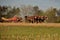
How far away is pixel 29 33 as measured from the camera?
2.14 m

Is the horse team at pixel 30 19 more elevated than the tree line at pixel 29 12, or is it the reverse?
the tree line at pixel 29 12

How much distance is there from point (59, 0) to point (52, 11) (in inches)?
6.5

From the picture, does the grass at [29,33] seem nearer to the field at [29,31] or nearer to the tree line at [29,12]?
the field at [29,31]

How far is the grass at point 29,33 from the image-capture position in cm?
211

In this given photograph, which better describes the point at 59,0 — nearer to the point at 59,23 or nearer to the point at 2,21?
the point at 59,23

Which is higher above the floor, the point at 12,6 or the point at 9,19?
the point at 12,6

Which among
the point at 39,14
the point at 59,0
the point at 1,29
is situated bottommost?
the point at 1,29

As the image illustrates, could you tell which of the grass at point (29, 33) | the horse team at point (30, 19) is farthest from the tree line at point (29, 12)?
the grass at point (29, 33)

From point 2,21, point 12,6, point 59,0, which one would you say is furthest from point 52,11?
point 2,21

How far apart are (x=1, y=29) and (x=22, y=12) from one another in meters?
0.35

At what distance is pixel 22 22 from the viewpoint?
2.22 meters

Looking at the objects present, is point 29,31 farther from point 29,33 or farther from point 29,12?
point 29,12

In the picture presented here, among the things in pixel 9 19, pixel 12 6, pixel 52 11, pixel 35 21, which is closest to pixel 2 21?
pixel 9 19

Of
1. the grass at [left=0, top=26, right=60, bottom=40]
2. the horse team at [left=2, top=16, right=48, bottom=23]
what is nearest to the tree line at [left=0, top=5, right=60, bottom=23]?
the horse team at [left=2, top=16, right=48, bottom=23]
